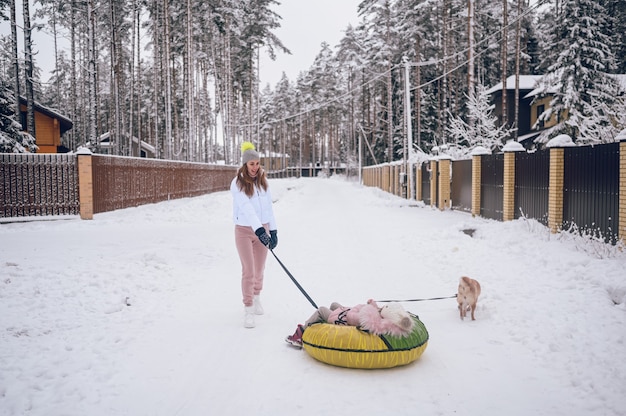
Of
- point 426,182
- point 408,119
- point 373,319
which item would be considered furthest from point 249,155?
point 408,119

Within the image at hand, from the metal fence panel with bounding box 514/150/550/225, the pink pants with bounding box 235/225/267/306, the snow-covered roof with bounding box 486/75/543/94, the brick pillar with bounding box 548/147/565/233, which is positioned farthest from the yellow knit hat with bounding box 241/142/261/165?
the snow-covered roof with bounding box 486/75/543/94

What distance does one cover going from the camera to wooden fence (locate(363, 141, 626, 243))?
870cm

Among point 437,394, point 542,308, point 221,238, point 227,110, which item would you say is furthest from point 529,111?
point 437,394

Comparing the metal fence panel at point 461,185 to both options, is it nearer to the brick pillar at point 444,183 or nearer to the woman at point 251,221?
the brick pillar at point 444,183

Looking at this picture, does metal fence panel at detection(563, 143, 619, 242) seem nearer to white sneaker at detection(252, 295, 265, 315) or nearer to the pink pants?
white sneaker at detection(252, 295, 265, 315)

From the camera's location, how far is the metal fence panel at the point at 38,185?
14.1 metres

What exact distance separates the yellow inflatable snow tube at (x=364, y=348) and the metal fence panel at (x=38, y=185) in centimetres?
1349

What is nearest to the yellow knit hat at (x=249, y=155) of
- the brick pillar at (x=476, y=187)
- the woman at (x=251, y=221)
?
the woman at (x=251, y=221)

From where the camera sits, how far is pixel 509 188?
1357cm

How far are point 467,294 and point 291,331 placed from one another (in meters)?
2.13

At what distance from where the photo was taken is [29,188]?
14367 millimetres

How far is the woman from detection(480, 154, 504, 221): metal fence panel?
1123cm

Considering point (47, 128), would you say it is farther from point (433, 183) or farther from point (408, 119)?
point (433, 183)

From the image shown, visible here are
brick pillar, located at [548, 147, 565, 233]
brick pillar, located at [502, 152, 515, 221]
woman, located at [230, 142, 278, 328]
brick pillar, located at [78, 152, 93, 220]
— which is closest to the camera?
woman, located at [230, 142, 278, 328]
